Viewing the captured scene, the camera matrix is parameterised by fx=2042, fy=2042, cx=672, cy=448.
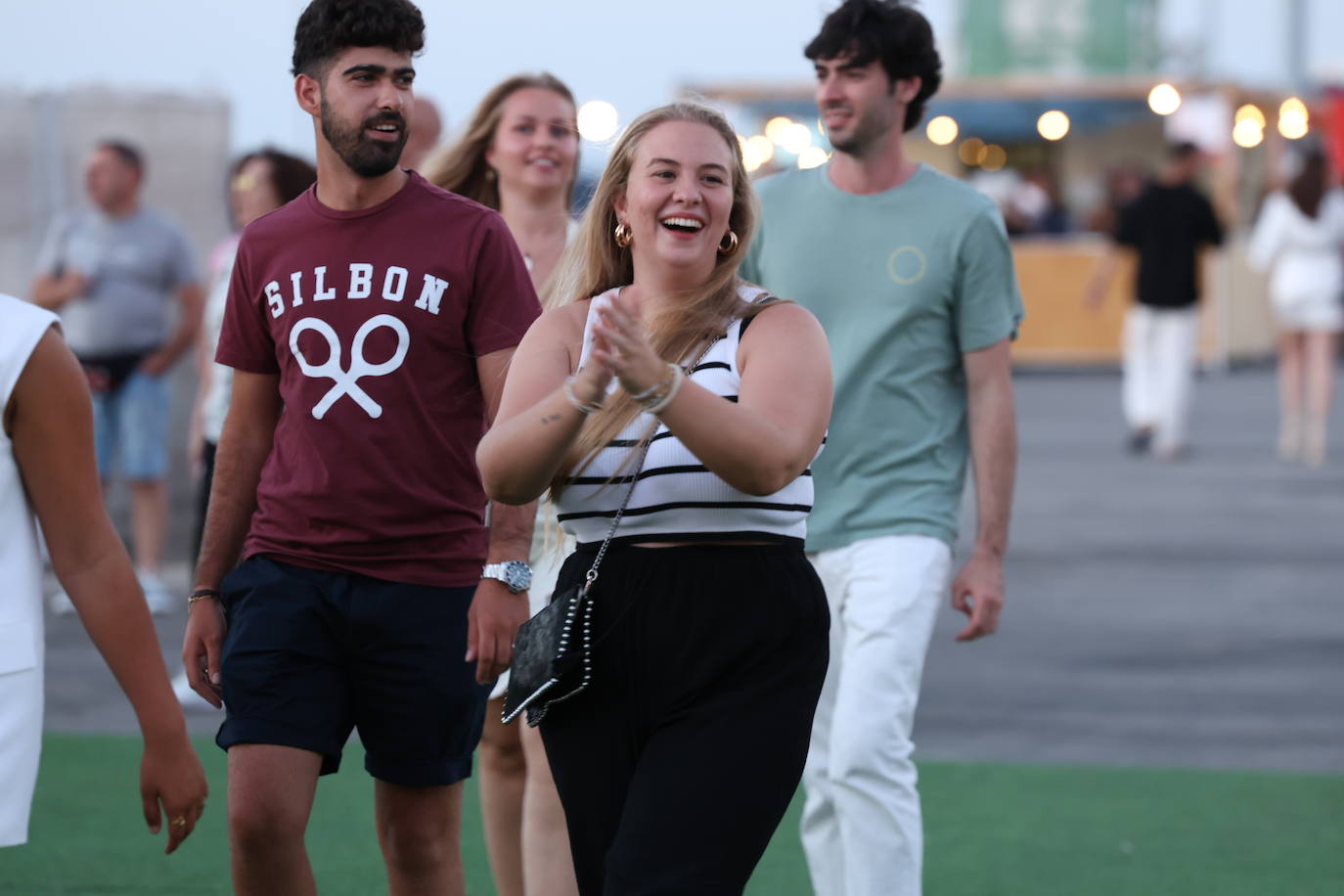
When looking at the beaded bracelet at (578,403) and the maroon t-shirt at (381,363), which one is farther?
the maroon t-shirt at (381,363)

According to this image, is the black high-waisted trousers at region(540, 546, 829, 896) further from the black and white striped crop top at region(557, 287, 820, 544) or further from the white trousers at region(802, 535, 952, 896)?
the white trousers at region(802, 535, 952, 896)

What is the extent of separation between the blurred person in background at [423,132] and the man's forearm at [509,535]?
2.68 m

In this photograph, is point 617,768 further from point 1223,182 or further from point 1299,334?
point 1223,182

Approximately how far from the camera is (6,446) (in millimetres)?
2992

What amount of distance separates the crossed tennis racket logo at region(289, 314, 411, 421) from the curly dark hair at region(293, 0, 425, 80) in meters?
0.51

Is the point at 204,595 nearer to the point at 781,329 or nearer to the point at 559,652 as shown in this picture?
→ the point at 559,652

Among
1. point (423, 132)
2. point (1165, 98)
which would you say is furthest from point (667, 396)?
point (1165, 98)

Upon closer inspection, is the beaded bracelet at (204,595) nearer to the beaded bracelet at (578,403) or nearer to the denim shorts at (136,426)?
the beaded bracelet at (578,403)

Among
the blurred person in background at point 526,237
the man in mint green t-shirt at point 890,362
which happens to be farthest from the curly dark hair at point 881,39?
the blurred person in background at point 526,237

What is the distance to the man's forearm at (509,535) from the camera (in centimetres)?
390

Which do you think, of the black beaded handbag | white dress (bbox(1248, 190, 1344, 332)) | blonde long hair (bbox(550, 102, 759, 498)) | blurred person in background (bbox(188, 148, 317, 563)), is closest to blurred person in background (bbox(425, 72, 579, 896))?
blonde long hair (bbox(550, 102, 759, 498))

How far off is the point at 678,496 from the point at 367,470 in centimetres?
84

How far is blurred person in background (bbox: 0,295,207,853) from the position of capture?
2.95m

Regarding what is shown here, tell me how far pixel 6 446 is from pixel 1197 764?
5.07 m
